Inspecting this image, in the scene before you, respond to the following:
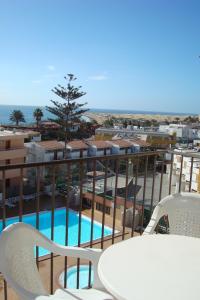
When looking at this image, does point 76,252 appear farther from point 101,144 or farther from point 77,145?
point 101,144

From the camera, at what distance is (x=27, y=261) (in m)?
1.47

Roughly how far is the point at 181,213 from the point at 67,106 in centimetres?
2123

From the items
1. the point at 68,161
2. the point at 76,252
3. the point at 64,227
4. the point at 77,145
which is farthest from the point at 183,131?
the point at 76,252

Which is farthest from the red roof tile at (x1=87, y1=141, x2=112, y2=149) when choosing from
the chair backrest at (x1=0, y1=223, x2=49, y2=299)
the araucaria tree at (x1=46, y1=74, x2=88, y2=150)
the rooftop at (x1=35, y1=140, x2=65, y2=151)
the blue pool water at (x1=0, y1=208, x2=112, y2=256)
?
the chair backrest at (x1=0, y1=223, x2=49, y2=299)

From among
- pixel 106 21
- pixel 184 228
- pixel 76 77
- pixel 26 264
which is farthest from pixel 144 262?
pixel 76 77

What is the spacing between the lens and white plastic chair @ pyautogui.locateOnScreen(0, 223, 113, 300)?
125 cm

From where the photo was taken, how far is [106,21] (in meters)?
11.1

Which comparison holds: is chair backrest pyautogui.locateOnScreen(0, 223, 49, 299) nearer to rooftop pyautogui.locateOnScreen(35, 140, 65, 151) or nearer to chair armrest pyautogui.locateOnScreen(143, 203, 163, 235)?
chair armrest pyautogui.locateOnScreen(143, 203, 163, 235)

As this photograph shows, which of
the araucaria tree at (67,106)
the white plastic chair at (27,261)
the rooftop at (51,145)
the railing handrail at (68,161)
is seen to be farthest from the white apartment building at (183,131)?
the white plastic chair at (27,261)

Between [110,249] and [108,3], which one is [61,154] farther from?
[110,249]

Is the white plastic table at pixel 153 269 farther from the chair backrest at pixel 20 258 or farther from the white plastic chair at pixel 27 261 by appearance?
the chair backrest at pixel 20 258

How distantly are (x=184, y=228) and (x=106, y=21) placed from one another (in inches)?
406

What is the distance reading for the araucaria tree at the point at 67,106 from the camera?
72.9ft

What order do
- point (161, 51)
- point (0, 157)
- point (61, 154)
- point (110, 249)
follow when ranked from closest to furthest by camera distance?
1. point (110, 249)
2. point (161, 51)
3. point (0, 157)
4. point (61, 154)
